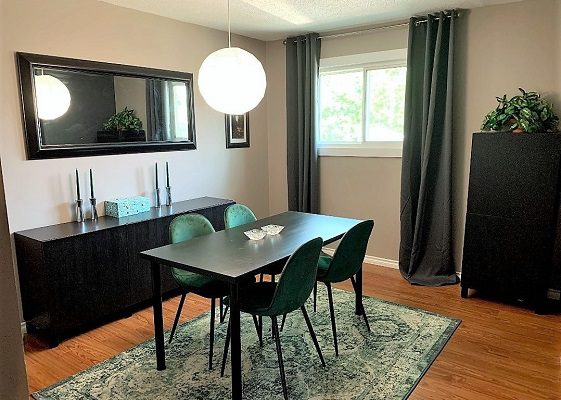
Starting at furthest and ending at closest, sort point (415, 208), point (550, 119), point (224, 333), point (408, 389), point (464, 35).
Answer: point (415, 208) → point (464, 35) → point (550, 119) → point (224, 333) → point (408, 389)

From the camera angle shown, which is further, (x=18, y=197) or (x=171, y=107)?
(x=171, y=107)

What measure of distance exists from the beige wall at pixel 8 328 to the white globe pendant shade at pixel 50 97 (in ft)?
9.72

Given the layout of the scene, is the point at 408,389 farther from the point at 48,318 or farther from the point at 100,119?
the point at 100,119

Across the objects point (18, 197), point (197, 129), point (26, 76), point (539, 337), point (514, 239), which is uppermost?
point (26, 76)

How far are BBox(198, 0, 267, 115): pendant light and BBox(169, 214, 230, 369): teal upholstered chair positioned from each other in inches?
34.0

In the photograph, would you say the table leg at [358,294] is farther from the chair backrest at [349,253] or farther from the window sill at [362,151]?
the window sill at [362,151]

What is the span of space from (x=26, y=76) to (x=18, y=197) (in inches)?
32.9

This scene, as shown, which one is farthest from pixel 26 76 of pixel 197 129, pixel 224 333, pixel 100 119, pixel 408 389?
pixel 408 389

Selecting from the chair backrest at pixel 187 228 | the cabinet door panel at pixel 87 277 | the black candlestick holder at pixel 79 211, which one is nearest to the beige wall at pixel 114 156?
the black candlestick holder at pixel 79 211

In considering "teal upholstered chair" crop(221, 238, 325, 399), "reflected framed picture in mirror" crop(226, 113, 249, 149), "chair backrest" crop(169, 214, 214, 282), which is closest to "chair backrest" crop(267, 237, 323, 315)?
"teal upholstered chair" crop(221, 238, 325, 399)

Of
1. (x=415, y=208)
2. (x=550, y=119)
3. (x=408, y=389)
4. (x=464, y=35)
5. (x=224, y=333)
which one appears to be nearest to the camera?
(x=408, y=389)

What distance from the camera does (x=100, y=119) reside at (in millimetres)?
3453

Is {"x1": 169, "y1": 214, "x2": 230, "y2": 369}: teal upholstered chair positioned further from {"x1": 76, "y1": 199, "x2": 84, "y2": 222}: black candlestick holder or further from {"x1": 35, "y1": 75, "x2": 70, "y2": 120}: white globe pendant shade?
{"x1": 35, "y1": 75, "x2": 70, "y2": 120}: white globe pendant shade

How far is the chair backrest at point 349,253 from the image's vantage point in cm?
272
